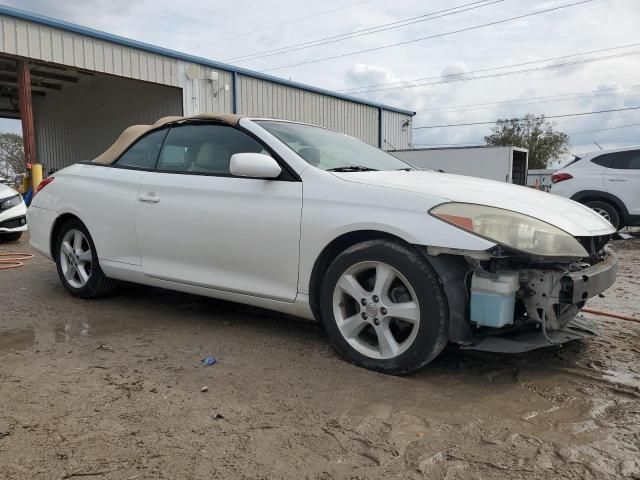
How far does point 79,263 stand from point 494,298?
3.52 m

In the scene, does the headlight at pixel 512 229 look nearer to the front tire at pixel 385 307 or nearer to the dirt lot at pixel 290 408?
the front tire at pixel 385 307

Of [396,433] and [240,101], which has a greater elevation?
[240,101]

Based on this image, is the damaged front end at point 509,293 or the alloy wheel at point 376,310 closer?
the damaged front end at point 509,293

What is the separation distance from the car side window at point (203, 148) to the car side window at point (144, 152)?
8 cm

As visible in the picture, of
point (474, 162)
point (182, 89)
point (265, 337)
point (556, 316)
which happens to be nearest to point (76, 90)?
point (182, 89)

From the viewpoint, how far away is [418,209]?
279 centimetres

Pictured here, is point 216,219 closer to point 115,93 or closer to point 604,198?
point 604,198

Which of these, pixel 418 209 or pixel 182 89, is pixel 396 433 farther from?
pixel 182 89

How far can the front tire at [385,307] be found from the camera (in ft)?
8.89

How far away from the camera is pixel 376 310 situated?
289 centimetres

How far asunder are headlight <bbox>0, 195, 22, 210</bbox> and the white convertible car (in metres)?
4.69

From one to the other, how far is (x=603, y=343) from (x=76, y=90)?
887 inches

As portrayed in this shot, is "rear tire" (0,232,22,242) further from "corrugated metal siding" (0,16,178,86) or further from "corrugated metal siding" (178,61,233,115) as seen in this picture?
"corrugated metal siding" (178,61,233,115)

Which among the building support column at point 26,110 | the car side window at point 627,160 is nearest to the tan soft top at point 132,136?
the car side window at point 627,160
